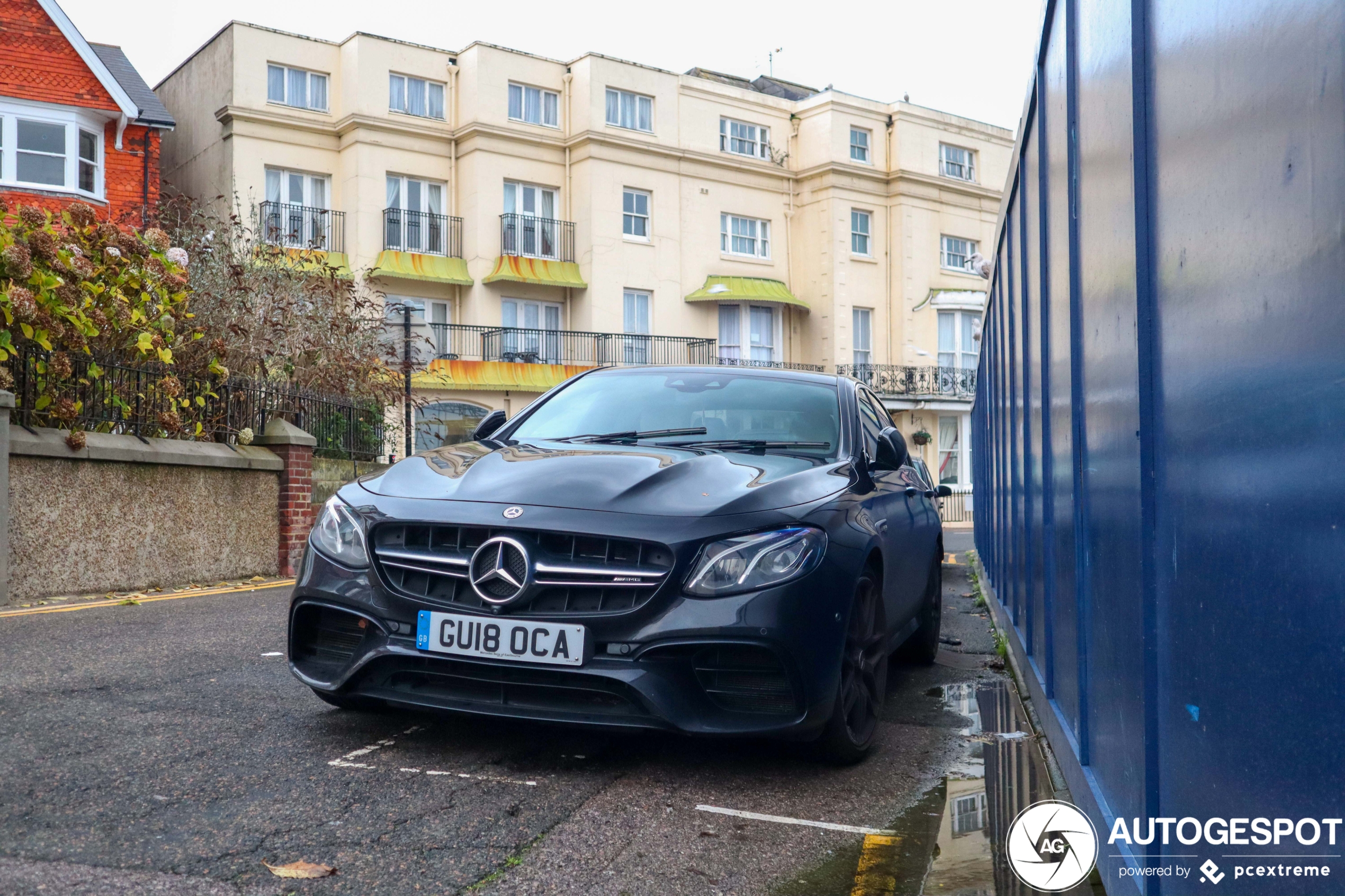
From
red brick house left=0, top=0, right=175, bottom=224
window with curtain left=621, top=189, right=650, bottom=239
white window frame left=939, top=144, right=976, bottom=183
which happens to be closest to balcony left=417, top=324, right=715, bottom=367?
window with curtain left=621, top=189, right=650, bottom=239

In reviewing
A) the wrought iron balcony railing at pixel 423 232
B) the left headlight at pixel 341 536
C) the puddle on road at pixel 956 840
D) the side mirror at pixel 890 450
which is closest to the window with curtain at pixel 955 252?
the wrought iron balcony railing at pixel 423 232

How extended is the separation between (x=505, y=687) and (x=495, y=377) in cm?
2781

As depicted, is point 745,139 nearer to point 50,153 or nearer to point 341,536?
point 50,153

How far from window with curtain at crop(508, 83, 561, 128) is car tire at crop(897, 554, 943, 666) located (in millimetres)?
27802

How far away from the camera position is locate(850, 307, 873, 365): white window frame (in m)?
38.1

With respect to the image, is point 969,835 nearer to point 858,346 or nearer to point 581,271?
point 581,271

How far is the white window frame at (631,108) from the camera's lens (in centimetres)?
3341

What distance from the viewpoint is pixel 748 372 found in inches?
230

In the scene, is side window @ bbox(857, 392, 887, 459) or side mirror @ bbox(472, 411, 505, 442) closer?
side window @ bbox(857, 392, 887, 459)

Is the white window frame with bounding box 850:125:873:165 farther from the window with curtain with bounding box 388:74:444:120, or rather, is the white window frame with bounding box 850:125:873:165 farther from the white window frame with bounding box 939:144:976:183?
the window with curtain with bounding box 388:74:444:120

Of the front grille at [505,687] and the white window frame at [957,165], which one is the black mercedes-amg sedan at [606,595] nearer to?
the front grille at [505,687]

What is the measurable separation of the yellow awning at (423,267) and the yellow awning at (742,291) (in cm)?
696

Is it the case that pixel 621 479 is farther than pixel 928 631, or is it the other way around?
pixel 928 631

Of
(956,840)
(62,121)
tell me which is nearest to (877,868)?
(956,840)
